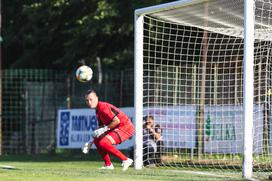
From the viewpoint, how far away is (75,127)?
25.6 meters

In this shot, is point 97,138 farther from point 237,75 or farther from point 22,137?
point 22,137

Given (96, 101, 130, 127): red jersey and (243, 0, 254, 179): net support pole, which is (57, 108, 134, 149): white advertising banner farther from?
(243, 0, 254, 179): net support pole

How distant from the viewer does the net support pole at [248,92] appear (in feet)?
44.0

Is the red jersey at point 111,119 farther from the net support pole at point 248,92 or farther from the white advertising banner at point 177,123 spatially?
the white advertising banner at point 177,123

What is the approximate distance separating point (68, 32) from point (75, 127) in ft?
16.5

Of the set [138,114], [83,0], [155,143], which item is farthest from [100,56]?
[138,114]

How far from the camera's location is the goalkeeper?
1499 centimetres

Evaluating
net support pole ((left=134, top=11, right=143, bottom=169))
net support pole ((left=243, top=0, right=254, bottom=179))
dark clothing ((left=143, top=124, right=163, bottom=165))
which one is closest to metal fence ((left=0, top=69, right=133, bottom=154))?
dark clothing ((left=143, top=124, right=163, bottom=165))

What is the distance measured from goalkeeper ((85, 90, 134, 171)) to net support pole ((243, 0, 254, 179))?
2447 millimetres

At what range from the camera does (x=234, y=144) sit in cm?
1920

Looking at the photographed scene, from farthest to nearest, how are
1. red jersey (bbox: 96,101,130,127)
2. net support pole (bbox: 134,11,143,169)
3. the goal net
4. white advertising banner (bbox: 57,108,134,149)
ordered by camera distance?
white advertising banner (bbox: 57,108,134,149) < the goal net < net support pole (bbox: 134,11,143,169) < red jersey (bbox: 96,101,130,127)

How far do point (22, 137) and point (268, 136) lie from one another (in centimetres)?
1451

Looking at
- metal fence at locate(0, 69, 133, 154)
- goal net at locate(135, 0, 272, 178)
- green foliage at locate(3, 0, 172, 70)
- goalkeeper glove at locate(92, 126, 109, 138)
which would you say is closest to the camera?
goalkeeper glove at locate(92, 126, 109, 138)

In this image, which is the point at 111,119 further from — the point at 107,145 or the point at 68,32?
the point at 68,32
